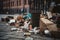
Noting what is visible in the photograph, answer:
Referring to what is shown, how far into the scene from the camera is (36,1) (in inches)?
250

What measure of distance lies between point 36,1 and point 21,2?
9411 millimetres

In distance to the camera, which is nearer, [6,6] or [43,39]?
[43,39]

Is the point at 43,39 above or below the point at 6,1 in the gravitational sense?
below

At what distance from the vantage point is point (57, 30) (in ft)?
8.32

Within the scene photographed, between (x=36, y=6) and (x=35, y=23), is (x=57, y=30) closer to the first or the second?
(x=35, y=23)

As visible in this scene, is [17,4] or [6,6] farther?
[6,6]

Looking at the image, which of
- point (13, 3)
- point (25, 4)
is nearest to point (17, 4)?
point (13, 3)

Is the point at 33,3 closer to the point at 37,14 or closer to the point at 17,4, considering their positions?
the point at 37,14

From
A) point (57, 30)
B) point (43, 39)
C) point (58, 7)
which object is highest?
point (58, 7)

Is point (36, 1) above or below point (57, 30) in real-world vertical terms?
above

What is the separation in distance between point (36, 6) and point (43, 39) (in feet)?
8.48

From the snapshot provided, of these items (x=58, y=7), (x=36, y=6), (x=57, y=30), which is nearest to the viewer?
(x=58, y=7)

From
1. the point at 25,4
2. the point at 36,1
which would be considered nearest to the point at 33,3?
the point at 36,1

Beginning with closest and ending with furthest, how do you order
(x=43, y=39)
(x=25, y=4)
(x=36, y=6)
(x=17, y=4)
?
(x=43, y=39), (x=36, y=6), (x=25, y=4), (x=17, y=4)
